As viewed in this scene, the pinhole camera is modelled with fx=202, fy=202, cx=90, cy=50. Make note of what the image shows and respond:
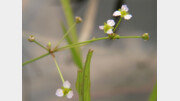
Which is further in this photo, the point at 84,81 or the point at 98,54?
the point at 98,54

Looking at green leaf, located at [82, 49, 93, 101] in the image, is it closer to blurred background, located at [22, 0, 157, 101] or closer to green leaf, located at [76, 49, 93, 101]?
green leaf, located at [76, 49, 93, 101]

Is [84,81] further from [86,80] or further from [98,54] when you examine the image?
[98,54]

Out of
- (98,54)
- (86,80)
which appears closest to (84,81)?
(86,80)

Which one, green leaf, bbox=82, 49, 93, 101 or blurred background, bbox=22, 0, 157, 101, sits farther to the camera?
blurred background, bbox=22, 0, 157, 101

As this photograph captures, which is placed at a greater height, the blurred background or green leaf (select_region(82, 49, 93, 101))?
the blurred background

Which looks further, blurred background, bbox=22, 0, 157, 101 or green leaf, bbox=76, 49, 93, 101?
blurred background, bbox=22, 0, 157, 101

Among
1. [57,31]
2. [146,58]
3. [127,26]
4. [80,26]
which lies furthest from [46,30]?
[146,58]

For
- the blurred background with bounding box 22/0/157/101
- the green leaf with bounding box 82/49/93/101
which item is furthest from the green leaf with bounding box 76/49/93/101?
the blurred background with bounding box 22/0/157/101

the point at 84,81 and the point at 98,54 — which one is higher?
the point at 98,54

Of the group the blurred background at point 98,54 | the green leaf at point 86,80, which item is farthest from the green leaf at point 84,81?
the blurred background at point 98,54
